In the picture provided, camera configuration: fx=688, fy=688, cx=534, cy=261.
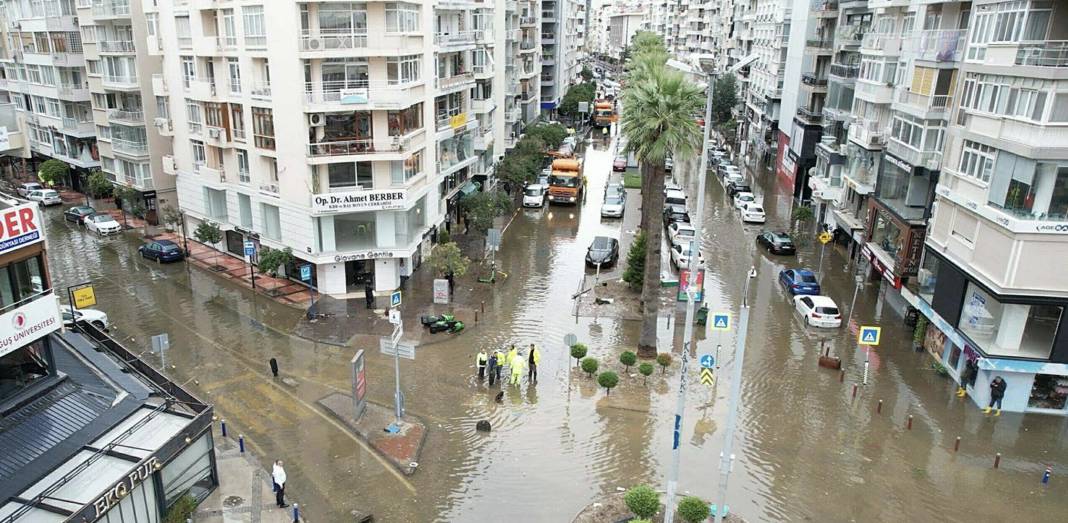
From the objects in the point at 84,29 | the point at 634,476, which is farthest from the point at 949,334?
the point at 84,29

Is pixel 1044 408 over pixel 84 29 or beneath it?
beneath

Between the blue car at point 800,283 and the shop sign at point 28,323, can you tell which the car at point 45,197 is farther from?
the blue car at point 800,283

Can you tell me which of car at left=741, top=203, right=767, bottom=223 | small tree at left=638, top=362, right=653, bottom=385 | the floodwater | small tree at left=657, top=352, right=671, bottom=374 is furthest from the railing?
car at left=741, top=203, right=767, bottom=223

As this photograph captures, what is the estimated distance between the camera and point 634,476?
869 inches

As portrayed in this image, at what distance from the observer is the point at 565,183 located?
58.8 meters

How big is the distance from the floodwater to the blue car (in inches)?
43.4

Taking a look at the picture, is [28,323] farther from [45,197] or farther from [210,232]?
[45,197]

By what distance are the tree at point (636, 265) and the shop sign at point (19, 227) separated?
26187 mm

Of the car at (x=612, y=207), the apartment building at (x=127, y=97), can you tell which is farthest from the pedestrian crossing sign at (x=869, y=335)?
the apartment building at (x=127, y=97)

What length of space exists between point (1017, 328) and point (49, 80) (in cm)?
6581

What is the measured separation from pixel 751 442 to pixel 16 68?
66.8 m

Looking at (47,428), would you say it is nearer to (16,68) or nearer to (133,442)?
(133,442)

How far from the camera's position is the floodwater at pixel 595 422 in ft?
68.8

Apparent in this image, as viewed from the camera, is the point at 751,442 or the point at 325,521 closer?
the point at 325,521
